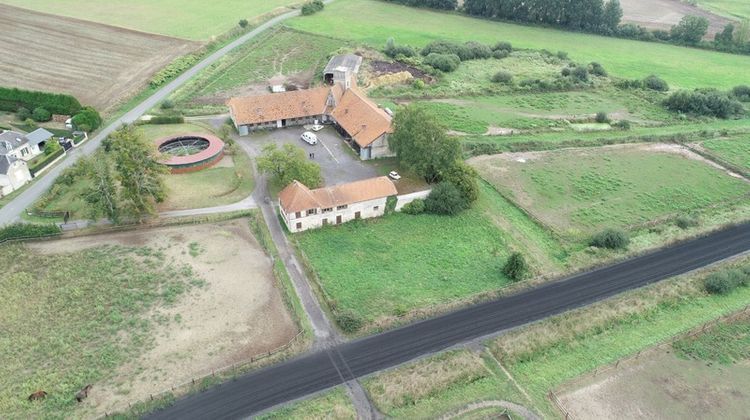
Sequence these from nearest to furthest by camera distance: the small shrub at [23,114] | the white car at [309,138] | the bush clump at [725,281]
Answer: the bush clump at [725,281] < the white car at [309,138] < the small shrub at [23,114]

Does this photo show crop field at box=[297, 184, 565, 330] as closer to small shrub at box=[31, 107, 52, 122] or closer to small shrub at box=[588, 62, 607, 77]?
small shrub at box=[31, 107, 52, 122]

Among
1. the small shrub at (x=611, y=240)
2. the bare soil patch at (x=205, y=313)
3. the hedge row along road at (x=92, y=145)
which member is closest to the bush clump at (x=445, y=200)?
the small shrub at (x=611, y=240)

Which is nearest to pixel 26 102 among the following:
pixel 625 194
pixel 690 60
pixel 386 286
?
pixel 386 286

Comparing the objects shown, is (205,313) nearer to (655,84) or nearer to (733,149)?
(733,149)

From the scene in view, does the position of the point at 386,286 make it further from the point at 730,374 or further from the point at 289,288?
the point at 730,374

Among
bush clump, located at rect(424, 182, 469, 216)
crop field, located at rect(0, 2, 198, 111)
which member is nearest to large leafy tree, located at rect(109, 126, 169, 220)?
bush clump, located at rect(424, 182, 469, 216)

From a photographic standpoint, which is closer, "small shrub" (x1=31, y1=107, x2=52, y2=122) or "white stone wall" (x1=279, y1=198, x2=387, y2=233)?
"white stone wall" (x1=279, y1=198, x2=387, y2=233)

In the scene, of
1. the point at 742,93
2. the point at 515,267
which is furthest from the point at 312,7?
the point at 515,267

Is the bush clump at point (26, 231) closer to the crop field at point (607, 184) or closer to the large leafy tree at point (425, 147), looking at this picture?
the large leafy tree at point (425, 147)
